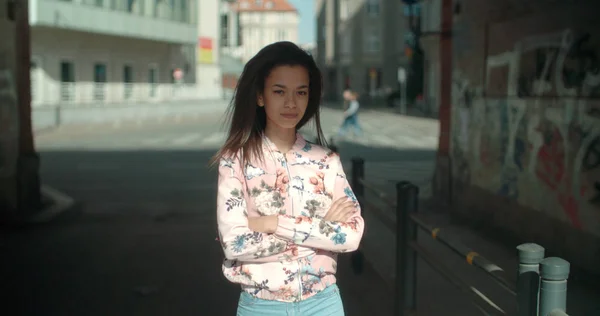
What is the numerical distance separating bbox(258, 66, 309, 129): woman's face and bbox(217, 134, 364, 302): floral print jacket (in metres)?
0.11

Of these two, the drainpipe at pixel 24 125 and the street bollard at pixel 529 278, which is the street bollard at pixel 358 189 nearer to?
the street bollard at pixel 529 278

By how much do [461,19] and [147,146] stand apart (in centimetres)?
1403

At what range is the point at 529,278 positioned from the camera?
2.57 m

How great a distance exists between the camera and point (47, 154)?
19.5 metres

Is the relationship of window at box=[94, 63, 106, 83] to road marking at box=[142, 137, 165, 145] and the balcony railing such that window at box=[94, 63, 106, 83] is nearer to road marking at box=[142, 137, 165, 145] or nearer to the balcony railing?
the balcony railing

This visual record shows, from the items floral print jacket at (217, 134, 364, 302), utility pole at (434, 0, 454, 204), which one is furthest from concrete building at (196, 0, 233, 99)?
floral print jacket at (217, 134, 364, 302)

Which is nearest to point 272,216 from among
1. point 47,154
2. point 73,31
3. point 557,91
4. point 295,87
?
point 295,87

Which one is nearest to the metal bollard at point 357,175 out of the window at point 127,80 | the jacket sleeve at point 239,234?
the jacket sleeve at point 239,234

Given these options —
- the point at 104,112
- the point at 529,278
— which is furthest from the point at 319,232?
the point at 104,112

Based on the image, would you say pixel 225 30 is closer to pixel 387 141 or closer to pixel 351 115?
pixel 351 115

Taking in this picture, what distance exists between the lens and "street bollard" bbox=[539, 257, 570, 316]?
2330mm

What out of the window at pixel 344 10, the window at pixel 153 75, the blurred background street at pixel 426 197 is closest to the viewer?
the blurred background street at pixel 426 197

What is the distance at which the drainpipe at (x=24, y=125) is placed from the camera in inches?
369

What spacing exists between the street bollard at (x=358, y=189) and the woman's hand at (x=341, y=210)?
3.85 meters
